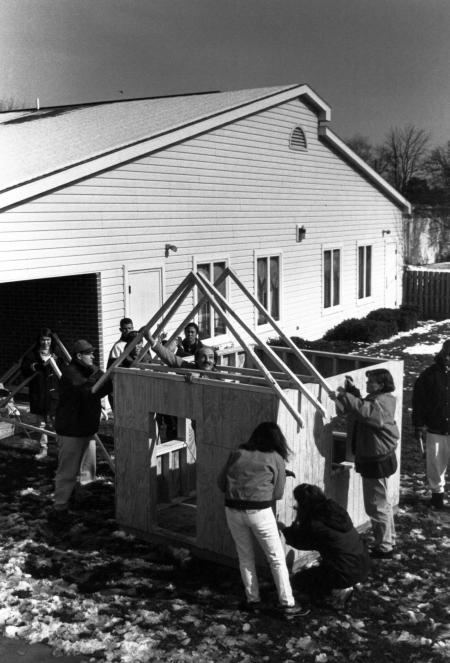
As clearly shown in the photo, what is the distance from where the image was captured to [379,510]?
6.95 meters

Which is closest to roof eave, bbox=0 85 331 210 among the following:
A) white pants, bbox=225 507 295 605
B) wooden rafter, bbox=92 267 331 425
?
wooden rafter, bbox=92 267 331 425

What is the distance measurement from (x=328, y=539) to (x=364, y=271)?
17.6 metres

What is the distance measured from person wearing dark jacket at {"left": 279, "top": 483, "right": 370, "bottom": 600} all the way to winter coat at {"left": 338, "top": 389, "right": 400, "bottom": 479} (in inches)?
33.8

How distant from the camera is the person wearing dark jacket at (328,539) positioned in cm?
599

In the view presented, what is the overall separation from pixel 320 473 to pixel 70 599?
7.88 ft

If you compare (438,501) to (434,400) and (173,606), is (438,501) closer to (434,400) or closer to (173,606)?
(434,400)

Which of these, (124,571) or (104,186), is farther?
(104,186)

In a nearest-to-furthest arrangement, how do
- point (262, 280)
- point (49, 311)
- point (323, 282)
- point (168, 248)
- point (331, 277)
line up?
point (49, 311)
point (168, 248)
point (262, 280)
point (323, 282)
point (331, 277)

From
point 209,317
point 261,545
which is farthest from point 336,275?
point 261,545

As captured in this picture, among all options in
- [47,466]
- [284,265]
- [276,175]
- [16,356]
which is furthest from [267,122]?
[47,466]

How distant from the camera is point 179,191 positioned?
48.3 feet

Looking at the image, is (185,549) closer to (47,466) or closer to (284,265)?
(47,466)

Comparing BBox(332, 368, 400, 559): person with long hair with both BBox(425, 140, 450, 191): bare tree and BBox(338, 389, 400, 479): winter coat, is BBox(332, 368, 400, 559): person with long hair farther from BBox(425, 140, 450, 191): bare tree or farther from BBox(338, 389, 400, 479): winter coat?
BBox(425, 140, 450, 191): bare tree

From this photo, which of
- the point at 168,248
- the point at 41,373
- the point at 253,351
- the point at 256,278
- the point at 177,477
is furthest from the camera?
the point at 256,278
